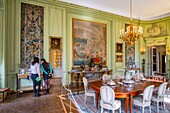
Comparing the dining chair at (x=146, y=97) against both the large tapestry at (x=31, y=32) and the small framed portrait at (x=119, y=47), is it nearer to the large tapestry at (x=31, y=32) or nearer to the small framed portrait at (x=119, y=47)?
the large tapestry at (x=31, y=32)

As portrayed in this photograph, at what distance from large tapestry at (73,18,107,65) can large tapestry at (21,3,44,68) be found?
74.9 inches

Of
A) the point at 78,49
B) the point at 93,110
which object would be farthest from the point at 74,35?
the point at 93,110

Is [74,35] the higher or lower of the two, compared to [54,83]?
higher

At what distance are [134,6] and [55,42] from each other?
5.04m

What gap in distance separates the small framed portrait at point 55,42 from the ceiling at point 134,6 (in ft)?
6.90

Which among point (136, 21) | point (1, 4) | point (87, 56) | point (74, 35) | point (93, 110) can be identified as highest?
point (136, 21)

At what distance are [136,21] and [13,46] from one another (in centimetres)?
873

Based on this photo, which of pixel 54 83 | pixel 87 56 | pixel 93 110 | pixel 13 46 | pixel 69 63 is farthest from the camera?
pixel 87 56

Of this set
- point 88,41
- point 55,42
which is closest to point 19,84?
point 55,42

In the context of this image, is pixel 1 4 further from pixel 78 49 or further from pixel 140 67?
pixel 140 67

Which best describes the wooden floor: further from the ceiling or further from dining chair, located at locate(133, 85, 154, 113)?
the ceiling

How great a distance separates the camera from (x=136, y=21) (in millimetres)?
11086

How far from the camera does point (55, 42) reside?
7441 mm

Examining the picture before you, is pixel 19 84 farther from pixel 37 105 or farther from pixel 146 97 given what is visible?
pixel 146 97
